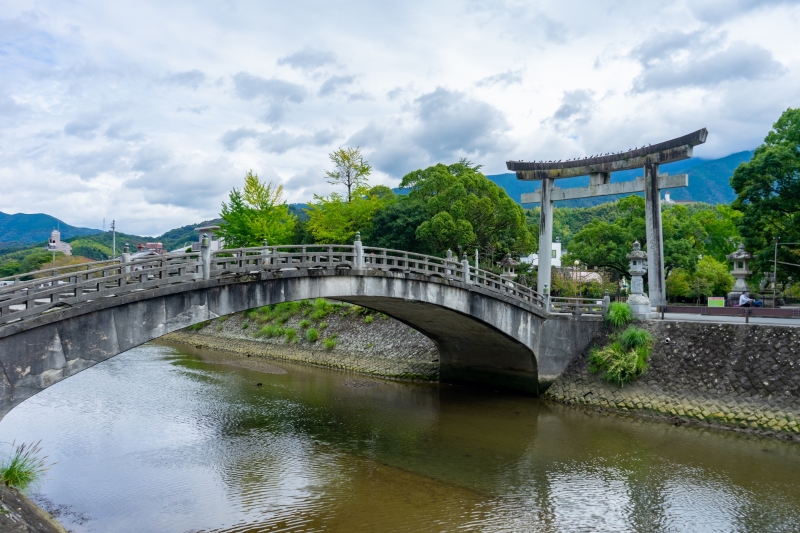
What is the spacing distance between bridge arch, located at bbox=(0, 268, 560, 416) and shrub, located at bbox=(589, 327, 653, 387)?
6.39ft

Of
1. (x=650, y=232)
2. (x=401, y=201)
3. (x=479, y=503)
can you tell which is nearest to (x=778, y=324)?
(x=650, y=232)

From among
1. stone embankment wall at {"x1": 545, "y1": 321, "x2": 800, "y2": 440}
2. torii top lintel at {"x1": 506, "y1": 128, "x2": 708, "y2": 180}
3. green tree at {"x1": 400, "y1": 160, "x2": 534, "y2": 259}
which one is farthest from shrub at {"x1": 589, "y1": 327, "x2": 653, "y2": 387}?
green tree at {"x1": 400, "y1": 160, "x2": 534, "y2": 259}

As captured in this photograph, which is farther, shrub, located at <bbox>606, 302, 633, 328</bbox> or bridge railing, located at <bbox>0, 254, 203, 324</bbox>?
shrub, located at <bbox>606, 302, 633, 328</bbox>

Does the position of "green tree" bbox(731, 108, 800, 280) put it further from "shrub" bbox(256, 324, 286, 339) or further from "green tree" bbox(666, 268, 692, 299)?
"shrub" bbox(256, 324, 286, 339)

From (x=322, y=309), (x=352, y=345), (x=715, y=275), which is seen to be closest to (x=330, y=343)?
(x=352, y=345)

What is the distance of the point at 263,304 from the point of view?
17.8 m

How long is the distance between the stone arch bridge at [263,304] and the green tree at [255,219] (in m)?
19.5

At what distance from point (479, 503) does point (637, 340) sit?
38.6 feet

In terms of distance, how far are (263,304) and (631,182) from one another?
19387 millimetres

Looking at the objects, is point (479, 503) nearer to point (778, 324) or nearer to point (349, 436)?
point (349, 436)

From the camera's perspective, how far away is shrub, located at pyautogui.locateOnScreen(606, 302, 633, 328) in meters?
23.9

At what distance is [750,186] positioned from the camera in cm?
2759

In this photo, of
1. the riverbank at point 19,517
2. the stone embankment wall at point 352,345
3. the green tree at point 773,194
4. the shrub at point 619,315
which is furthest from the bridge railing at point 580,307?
A: the riverbank at point 19,517

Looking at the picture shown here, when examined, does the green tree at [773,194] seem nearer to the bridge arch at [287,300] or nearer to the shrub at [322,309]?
the bridge arch at [287,300]
